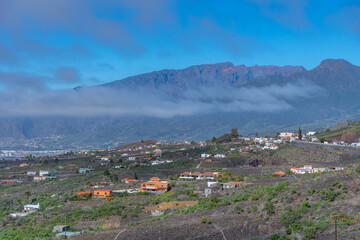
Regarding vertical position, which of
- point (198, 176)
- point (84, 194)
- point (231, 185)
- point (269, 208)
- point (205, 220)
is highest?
point (269, 208)

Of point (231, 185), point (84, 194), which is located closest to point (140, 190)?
point (84, 194)

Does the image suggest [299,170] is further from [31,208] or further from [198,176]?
[31,208]

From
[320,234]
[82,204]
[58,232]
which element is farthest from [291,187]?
[82,204]

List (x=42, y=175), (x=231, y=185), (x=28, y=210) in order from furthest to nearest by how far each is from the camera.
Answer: (x=42, y=175), (x=231, y=185), (x=28, y=210)

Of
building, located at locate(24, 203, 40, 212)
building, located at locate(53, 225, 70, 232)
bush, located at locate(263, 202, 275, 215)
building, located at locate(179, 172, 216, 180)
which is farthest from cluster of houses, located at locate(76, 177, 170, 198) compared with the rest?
bush, located at locate(263, 202, 275, 215)

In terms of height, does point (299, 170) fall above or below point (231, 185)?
below

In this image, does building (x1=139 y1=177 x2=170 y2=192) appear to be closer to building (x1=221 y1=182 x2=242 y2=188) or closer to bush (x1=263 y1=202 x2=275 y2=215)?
building (x1=221 y1=182 x2=242 y2=188)

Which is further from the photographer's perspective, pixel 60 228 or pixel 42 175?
pixel 42 175

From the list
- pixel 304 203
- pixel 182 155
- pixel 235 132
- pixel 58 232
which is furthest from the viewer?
pixel 235 132

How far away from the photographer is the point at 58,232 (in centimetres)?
3919

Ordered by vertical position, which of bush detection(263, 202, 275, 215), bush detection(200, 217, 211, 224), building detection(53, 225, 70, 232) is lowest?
building detection(53, 225, 70, 232)

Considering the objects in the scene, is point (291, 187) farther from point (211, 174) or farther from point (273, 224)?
point (211, 174)

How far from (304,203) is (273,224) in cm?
342

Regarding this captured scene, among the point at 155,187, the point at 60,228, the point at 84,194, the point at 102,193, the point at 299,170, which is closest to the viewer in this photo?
the point at 60,228
